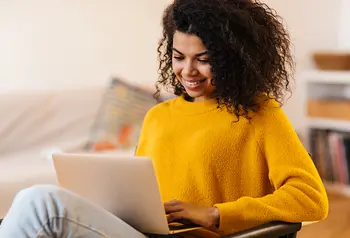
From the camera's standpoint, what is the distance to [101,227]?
4.31 ft

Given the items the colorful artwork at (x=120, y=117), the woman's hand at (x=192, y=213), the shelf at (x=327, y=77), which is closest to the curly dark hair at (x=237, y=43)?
the woman's hand at (x=192, y=213)

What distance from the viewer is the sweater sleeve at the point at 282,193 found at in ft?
4.64

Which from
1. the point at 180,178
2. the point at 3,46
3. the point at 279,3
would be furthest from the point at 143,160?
the point at 279,3

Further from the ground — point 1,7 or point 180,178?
point 1,7

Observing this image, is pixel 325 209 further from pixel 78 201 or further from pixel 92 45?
pixel 92 45

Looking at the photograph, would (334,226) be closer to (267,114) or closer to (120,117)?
(120,117)

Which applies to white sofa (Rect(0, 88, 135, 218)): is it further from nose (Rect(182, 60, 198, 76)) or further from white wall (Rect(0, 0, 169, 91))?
nose (Rect(182, 60, 198, 76))

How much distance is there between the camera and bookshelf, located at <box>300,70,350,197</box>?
3688 millimetres

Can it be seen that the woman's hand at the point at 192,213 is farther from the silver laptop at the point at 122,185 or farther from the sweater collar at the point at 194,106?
the sweater collar at the point at 194,106

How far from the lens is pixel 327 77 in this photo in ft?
12.4

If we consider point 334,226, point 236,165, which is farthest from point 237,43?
point 334,226

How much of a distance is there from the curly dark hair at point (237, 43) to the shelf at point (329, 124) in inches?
89.3

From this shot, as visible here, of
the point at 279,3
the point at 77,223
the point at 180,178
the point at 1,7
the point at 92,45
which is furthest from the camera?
the point at 279,3

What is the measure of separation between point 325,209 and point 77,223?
0.53 m
